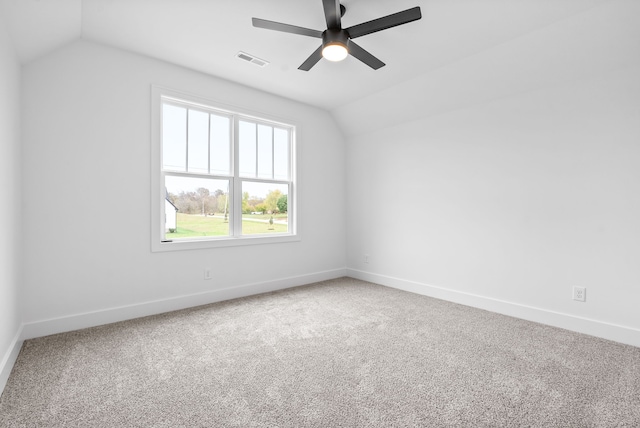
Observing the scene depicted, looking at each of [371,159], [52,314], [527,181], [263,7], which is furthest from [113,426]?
[371,159]

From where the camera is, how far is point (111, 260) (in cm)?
293

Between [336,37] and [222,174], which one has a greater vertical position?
[336,37]

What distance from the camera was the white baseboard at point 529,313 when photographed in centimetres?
258

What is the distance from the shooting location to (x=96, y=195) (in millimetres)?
2861

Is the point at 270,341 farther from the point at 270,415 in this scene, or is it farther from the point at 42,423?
the point at 42,423

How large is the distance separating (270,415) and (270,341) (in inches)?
37.2

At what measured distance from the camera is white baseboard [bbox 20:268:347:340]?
103 inches

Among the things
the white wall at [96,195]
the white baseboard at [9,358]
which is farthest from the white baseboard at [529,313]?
the white baseboard at [9,358]

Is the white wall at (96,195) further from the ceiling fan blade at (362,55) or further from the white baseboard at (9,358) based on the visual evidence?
the ceiling fan blade at (362,55)

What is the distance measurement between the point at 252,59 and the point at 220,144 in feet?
3.63

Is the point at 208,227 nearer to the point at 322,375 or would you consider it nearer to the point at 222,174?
the point at 222,174

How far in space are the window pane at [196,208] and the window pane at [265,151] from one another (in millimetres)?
583

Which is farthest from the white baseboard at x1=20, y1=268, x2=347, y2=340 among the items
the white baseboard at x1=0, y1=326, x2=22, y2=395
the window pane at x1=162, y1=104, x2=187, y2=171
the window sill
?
the window pane at x1=162, y1=104, x2=187, y2=171

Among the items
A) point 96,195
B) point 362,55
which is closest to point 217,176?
point 96,195
